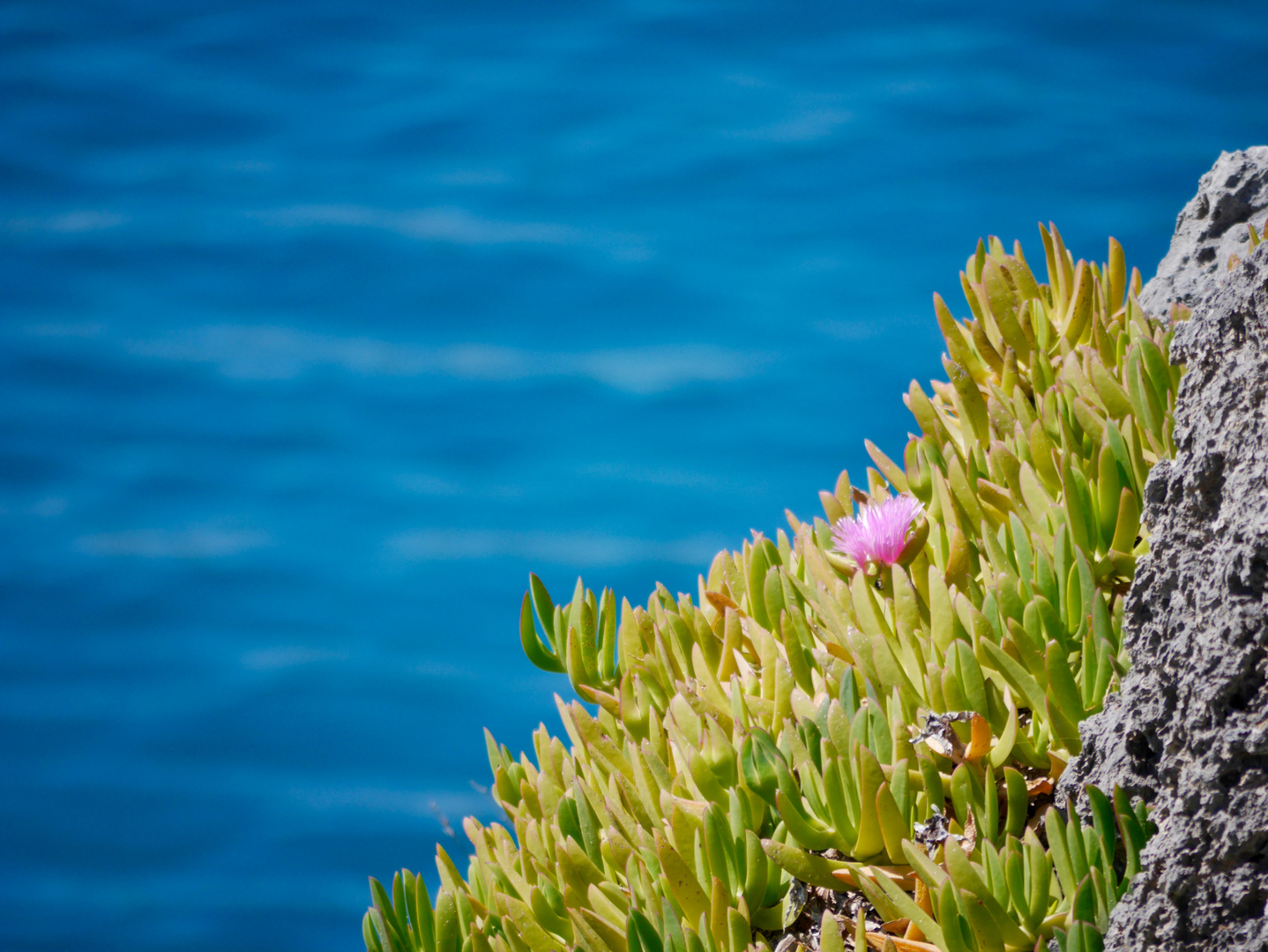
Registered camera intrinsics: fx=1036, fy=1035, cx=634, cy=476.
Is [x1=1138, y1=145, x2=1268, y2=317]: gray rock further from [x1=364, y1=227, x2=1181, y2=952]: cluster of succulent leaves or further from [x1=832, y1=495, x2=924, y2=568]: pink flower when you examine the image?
[x1=832, y1=495, x2=924, y2=568]: pink flower

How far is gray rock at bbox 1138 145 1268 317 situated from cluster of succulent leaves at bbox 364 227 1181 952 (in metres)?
0.09

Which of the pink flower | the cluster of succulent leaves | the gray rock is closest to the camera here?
the cluster of succulent leaves

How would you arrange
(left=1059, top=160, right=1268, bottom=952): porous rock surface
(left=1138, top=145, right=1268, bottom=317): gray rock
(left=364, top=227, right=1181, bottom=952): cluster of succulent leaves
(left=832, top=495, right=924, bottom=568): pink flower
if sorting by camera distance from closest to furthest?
(left=1059, top=160, right=1268, bottom=952): porous rock surface → (left=364, top=227, right=1181, bottom=952): cluster of succulent leaves → (left=832, top=495, right=924, bottom=568): pink flower → (left=1138, top=145, right=1268, bottom=317): gray rock

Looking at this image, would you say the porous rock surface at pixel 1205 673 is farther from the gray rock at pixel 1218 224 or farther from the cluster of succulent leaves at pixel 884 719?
the gray rock at pixel 1218 224

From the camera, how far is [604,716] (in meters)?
1.18

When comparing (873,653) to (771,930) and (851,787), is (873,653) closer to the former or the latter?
(851,787)

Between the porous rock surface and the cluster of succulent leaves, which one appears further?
the cluster of succulent leaves

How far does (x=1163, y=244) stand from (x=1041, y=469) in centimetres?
573

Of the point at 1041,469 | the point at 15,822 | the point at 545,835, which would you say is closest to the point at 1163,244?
the point at 1041,469

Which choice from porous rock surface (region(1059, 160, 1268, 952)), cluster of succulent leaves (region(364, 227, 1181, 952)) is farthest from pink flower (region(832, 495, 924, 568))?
porous rock surface (region(1059, 160, 1268, 952))

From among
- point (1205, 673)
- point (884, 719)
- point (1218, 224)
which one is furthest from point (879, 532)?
point (1218, 224)

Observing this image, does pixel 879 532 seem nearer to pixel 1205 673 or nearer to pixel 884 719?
pixel 884 719

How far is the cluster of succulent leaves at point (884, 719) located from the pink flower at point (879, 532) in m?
0.02

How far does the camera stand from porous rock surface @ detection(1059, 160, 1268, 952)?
699 mm
